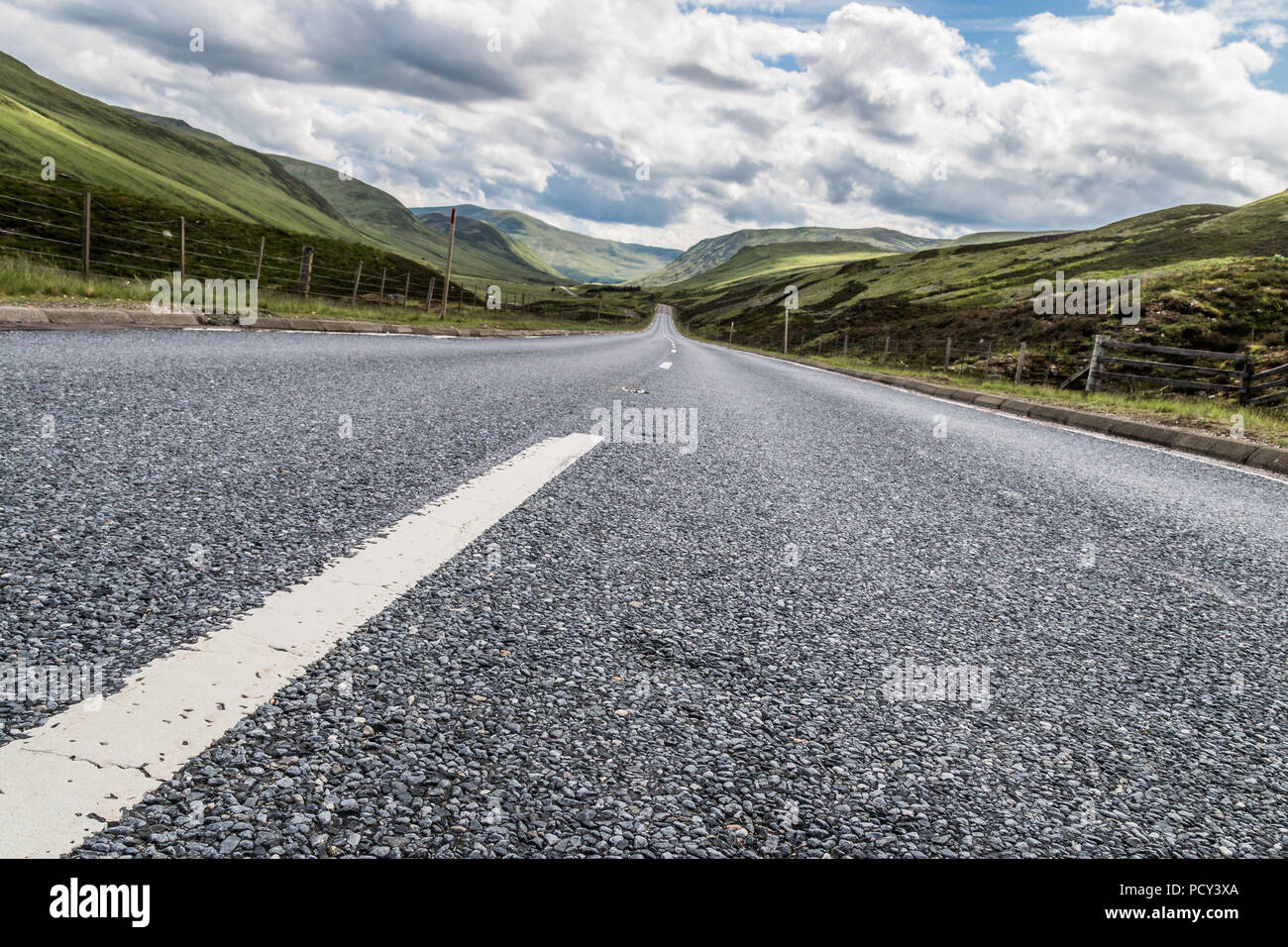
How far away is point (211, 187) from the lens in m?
124

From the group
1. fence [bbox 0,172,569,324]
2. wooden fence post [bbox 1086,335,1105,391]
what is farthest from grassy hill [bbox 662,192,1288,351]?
fence [bbox 0,172,569,324]

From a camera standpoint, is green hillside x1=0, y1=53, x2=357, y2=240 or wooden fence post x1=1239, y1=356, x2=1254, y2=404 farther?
green hillside x1=0, y1=53, x2=357, y2=240

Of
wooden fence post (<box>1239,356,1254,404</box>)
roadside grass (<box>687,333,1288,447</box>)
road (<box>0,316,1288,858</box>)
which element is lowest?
road (<box>0,316,1288,858</box>)

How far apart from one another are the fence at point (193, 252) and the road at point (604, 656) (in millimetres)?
18855

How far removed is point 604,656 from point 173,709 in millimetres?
955

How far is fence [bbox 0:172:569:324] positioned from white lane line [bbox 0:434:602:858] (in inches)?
781

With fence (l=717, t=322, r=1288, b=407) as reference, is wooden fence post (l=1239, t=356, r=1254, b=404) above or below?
below

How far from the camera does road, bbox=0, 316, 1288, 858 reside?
1279 mm

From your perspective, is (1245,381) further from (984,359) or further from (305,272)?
(305,272)

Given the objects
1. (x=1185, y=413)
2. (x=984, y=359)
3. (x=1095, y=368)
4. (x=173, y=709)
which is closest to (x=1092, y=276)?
(x=984, y=359)

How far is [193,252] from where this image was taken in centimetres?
2925

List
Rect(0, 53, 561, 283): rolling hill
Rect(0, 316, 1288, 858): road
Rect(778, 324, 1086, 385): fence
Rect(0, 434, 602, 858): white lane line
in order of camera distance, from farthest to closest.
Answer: Rect(0, 53, 561, 283): rolling hill → Rect(778, 324, 1086, 385): fence → Rect(0, 316, 1288, 858): road → Rect(0, 434, 602, 858): white lane line

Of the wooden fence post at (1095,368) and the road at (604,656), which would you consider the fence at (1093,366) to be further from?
the road at (604,656)

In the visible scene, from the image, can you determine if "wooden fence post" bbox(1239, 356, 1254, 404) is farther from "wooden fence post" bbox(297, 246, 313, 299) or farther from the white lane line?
"wooden fence post" bbox(297, 246, 313, 299)
